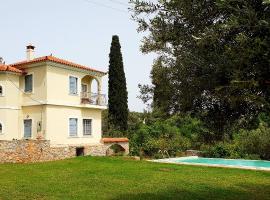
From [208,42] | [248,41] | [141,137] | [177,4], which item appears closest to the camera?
[248,41]

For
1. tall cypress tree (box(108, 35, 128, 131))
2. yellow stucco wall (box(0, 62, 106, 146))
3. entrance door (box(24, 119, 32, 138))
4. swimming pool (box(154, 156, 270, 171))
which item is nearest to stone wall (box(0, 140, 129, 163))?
yellow stucco wall (box(0, 62, 106, 146))

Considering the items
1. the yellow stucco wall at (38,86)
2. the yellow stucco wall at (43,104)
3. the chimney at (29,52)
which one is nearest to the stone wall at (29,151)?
the yellow stucco wall at (43,104)

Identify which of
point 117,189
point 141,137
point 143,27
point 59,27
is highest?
point 59,27

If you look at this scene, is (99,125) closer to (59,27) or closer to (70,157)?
(70,157)

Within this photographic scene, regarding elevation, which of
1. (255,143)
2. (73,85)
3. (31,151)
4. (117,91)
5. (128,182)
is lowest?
(128,182)

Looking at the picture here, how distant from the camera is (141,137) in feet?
116

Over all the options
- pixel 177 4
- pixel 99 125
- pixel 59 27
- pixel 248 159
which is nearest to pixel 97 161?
pixel 99 125

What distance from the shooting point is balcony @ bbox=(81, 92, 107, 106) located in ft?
103

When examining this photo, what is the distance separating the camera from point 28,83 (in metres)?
29.2

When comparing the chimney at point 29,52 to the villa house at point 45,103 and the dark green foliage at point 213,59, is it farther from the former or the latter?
the dark green foliage at point 213,59

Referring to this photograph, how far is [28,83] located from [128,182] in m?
15.2

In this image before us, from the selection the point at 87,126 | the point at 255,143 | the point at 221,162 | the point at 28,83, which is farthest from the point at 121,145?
the point at 255,143

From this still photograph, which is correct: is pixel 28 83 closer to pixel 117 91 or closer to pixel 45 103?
pixel 45 103

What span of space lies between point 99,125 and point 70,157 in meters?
4.56
